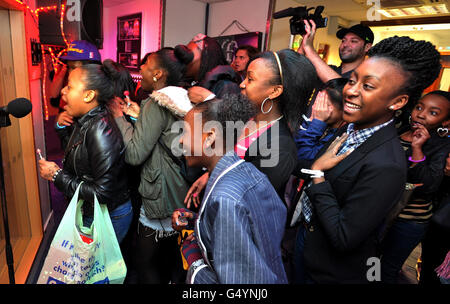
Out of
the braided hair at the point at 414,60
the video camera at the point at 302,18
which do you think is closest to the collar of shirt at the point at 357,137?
the braided hair at the point at 414,60

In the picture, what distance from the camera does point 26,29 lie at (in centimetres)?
204

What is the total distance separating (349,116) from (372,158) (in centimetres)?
21

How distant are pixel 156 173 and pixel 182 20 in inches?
218

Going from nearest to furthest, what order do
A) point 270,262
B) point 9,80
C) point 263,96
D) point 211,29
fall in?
point 270,262
point 263,96
point 9,80
point 211,29

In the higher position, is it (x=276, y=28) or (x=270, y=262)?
(x=276, y=28)

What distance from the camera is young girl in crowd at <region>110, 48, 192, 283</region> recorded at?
1578 mm

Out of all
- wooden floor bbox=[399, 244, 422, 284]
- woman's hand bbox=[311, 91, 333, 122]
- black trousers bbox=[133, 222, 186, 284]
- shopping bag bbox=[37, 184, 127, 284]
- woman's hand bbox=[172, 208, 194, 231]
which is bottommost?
wooden floor bbox=[399, 244, 422, 284]

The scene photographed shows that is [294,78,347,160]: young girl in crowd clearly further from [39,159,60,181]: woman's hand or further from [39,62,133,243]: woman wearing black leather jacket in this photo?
[39,159,60,181]: woman's hand

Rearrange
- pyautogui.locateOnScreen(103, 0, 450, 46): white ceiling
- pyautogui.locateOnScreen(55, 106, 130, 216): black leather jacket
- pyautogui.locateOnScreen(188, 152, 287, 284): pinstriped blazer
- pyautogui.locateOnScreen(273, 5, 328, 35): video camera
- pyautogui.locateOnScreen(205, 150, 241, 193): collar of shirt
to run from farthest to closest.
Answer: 1. pyautogui.locateOnScreen(103, 0, 450, 46): white ceiling
2. pyautogui.locateOnScreen(273, 5, 328, 35): video camera
3. pyautogui.locateOnScreen(55, 106, 130, 216): black leather jacket
4. pyautogui.locateOnScreen(205, 150, 241, 193): collar of shirt
5. pyautogui.locateOnScreen(188, 152, 287, 284): pinstriped blazer

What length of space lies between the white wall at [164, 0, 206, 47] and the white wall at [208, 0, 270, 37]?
0.84 feet

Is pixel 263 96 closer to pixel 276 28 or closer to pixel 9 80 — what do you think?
pixel 9 80

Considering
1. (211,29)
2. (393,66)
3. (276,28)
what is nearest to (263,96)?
(393,66)

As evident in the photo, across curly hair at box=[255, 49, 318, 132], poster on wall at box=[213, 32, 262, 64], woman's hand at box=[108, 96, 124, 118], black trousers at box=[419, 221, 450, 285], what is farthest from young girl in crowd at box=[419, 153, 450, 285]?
poster on wall at box=[213, 32, 262, 64]

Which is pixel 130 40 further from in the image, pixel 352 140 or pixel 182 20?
pixel 352 140
